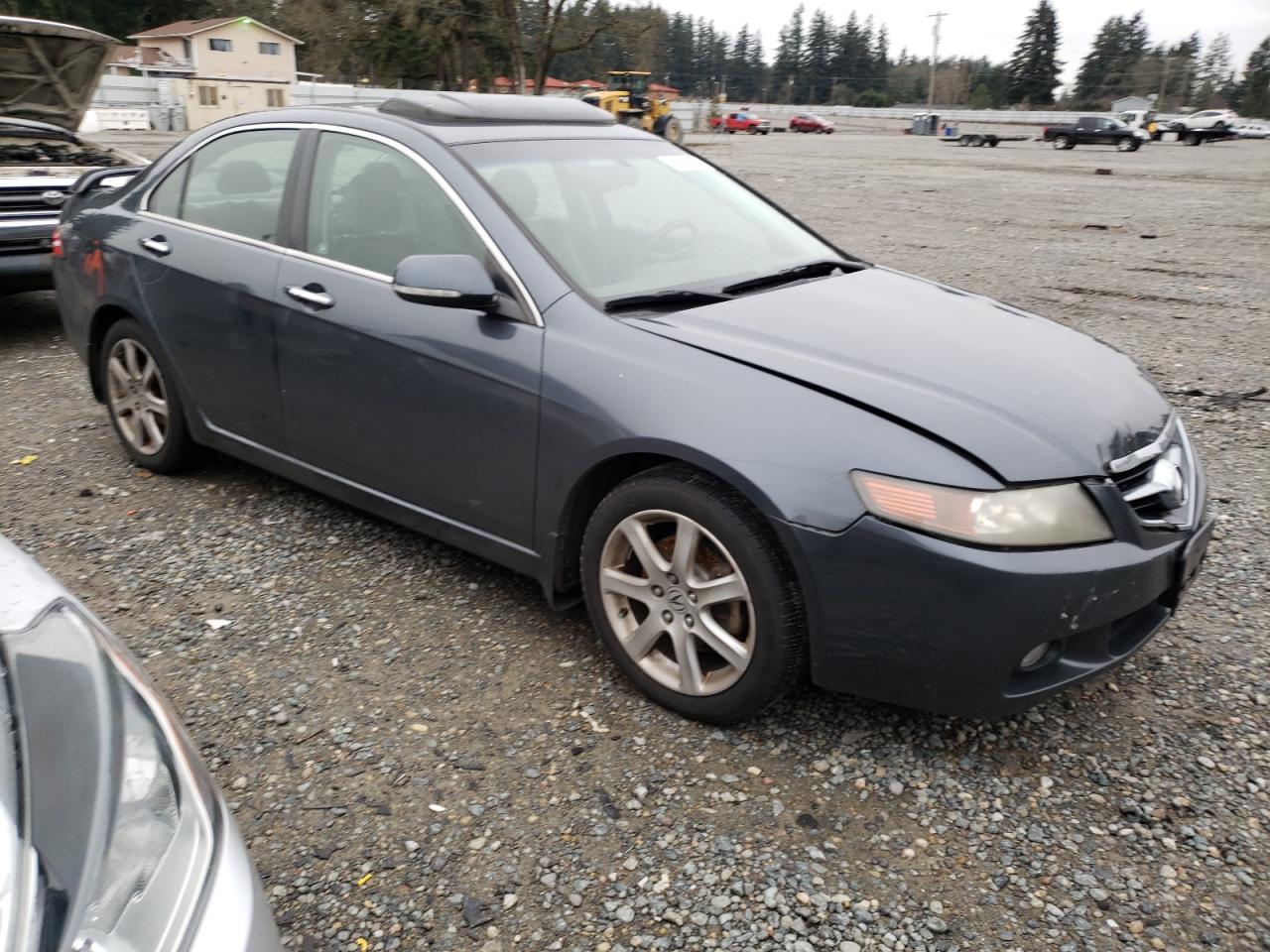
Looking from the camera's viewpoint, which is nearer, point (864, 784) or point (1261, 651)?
point (864, 784)

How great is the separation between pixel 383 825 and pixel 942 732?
1525 millimetres

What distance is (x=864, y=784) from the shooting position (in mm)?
2662

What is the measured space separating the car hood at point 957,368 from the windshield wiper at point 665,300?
71 millimetres

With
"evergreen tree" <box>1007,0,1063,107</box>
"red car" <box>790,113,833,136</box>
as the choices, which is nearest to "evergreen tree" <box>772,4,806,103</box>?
"evergreen tree" <box>1007,0,1063,107</box>

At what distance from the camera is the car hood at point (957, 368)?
2.53 meters

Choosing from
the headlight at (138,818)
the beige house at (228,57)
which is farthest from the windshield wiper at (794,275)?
the beige house at (228,57)

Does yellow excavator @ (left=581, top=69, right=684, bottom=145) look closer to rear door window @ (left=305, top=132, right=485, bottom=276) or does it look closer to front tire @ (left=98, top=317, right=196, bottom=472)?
front tire @ (left=98, top=317, right=196, bottom=472)

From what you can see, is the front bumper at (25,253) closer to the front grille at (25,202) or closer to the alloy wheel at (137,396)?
the front grille at (25,202)

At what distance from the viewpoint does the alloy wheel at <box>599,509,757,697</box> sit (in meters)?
2.71

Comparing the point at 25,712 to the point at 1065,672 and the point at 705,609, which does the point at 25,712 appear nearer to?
the point at 705,609

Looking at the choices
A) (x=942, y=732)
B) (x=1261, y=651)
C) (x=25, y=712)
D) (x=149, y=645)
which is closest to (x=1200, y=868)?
(x=942, y=732)

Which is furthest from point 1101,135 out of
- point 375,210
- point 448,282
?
point 448,282

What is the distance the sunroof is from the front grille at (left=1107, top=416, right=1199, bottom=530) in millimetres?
2387

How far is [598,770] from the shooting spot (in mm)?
2715
